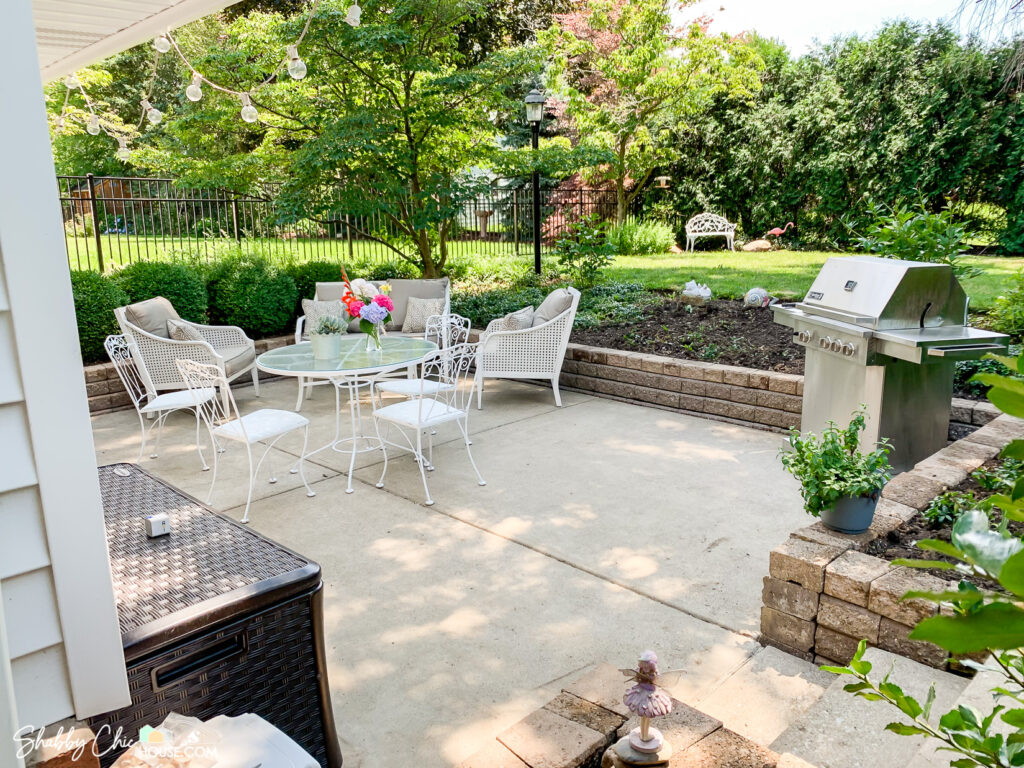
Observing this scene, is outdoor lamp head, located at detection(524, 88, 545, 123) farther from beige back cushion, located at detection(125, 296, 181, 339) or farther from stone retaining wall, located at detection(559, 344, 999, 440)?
beige back cushion, located at detection(125, 296, 181, 339)

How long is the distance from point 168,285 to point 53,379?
19.1ft

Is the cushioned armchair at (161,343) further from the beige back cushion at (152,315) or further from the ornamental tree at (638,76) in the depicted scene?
the ornamental tree at (638,76)

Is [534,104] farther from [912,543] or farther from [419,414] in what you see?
[912,543]

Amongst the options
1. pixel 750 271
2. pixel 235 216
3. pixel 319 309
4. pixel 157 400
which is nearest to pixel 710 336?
pixel 319 309

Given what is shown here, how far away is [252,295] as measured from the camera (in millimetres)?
7051

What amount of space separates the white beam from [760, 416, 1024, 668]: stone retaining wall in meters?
2.06

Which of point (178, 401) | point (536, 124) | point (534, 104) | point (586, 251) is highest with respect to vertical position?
point (534, 104)

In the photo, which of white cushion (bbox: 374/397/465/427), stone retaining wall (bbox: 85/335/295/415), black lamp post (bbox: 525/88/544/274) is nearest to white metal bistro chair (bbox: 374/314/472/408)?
white cushion (bbox: 374/397/465/427)

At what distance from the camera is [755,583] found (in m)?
3.05

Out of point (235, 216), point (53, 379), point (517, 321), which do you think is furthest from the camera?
point (235, 216)

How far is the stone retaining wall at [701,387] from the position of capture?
4.98m

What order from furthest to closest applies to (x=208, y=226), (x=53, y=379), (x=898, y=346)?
(x=208, y=226), (x=898, y=346), (x=53, y=379)

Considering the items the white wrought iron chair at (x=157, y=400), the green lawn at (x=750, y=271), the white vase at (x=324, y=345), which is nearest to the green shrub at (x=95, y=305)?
the white wrought iron chair at (x=157, y=400)

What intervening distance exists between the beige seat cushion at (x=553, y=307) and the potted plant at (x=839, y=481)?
323cm
